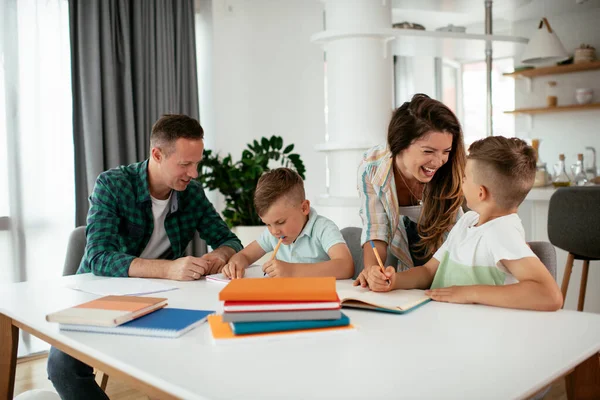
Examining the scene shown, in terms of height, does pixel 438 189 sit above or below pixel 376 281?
above

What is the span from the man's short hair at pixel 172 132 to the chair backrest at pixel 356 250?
0.60 m

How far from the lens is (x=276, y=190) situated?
1.75m

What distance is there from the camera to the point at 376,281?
1.35 m

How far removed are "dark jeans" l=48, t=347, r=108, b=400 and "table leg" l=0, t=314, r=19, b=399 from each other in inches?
5.4

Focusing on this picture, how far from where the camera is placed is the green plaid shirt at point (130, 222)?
70.9 inches

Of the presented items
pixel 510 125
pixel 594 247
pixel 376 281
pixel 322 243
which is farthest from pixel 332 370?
pixel 510 125

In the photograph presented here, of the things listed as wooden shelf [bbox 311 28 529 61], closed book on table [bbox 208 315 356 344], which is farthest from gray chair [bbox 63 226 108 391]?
wooden shelf [bbox 311 28 529 61]

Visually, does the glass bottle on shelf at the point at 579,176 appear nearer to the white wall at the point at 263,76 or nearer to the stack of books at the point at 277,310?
the white wall at the point at 263,76

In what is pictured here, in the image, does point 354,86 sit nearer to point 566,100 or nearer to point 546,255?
point 546,255

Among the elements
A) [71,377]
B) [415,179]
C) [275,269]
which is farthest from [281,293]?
[415,179]

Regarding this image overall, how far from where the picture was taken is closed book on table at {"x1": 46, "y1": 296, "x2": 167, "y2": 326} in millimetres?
1072

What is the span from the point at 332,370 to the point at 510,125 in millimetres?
5816

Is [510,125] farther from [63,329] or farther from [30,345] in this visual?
[63,329]

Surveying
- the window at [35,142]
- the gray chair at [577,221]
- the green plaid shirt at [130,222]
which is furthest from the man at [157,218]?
the gray chair at [577,221]
